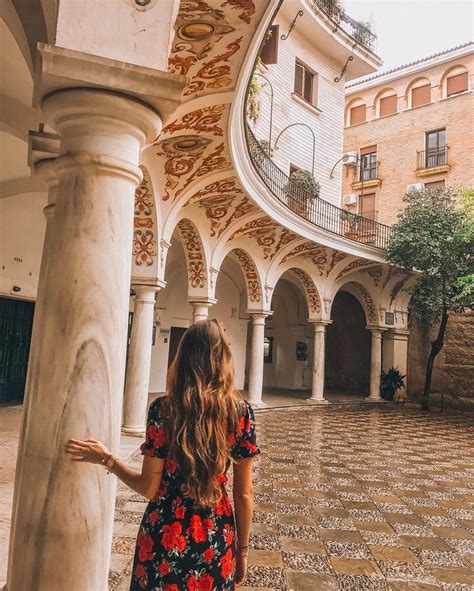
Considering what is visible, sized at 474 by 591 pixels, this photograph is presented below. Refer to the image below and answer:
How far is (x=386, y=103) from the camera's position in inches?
962

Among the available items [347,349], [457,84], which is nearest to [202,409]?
[347,349]

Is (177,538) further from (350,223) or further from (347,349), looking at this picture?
(347,349)

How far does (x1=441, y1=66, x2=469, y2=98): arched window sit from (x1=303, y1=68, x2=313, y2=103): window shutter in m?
7.96

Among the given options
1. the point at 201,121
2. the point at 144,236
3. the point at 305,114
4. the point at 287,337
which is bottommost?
the point at 287,337

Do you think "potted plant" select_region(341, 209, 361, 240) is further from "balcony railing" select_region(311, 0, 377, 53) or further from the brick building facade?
"balcony railing" select_region(311, 0, 377, 53)

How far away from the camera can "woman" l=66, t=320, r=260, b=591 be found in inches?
71.4

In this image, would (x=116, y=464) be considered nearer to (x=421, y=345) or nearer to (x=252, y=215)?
(x=252, y=215)

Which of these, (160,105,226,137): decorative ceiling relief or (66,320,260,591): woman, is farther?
(160,105,226,137): decorative ceiling relief

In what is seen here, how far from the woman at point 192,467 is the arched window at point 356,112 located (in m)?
25.6

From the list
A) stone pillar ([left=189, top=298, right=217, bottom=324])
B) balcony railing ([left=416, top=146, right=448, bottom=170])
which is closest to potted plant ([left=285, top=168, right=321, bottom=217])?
stone pillar ([left=189, top=298, right=217, bottom=324])

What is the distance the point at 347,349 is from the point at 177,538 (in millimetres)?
21703

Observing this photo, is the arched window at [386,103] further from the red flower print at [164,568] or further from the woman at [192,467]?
the red flower print at [164,568]

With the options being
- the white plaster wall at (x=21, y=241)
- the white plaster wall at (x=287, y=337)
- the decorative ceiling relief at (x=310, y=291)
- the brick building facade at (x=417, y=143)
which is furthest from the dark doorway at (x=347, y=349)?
the white plaster wall at (x=21, y=241)

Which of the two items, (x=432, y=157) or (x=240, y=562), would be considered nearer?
(x=240, y=562)
